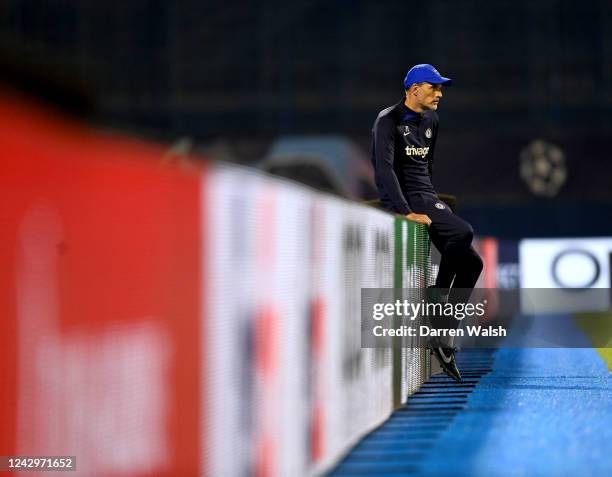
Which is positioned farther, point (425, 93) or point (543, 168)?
point (543, 168)

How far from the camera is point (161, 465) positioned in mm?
2822

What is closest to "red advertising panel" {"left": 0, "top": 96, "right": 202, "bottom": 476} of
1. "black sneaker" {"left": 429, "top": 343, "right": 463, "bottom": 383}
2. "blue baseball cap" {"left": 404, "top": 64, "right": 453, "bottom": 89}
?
A: "blue baseball cap" {"left": 404, "top": 64, "right": 453, "bottom": 89}

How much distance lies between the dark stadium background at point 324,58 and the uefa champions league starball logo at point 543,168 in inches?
90.5

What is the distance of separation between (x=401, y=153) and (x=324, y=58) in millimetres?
17458

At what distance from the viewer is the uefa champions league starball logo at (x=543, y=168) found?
2058 cm

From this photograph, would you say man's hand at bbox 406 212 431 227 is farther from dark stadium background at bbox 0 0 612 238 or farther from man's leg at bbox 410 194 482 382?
dark stadium background at bbox 0 0 612 238

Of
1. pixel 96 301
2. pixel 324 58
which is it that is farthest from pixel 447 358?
pixel 324 58

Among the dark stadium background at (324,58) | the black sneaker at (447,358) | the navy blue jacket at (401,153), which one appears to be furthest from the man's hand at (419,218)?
the dark stadium background at (324,58)

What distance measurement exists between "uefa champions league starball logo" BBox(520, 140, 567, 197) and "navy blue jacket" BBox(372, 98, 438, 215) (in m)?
13.4

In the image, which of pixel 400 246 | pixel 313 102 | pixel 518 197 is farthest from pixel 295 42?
pixel 400 246

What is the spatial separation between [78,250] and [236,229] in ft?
3.20

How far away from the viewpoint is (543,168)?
20.7 m

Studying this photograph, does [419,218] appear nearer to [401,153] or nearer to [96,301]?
[401,153]

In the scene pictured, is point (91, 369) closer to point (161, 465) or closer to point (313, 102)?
point (161, 465)
